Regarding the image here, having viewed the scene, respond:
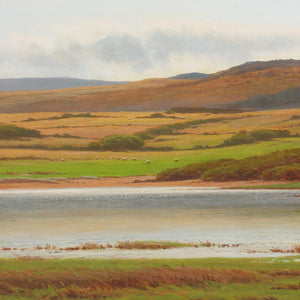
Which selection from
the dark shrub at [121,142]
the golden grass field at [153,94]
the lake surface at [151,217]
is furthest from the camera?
the golden grass field at [153,94]

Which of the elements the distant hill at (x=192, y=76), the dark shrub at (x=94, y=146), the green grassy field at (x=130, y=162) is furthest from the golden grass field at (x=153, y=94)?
the green grassy field at (x=130, y=162)

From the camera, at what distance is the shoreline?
1192 inches

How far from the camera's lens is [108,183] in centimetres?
3155

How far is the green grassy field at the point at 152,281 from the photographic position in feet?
22.2

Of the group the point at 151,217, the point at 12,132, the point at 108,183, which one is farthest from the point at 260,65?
the point at 151,217

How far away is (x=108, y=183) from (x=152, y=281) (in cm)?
2430

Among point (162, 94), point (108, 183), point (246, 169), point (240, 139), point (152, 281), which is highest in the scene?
point (162, 94)

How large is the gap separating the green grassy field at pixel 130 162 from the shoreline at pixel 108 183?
0.44 meters

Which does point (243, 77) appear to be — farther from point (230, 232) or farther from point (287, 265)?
point (287, 265)

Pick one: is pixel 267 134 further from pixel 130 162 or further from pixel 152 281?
pixel 152 281

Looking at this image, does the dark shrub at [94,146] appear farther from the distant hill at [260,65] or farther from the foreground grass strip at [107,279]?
the foreground grass strip at [107,279]

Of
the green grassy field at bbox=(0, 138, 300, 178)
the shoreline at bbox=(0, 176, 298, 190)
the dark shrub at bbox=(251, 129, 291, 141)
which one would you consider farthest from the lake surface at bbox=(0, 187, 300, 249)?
the dark shrub at bbox=(251, 129, 291, 141)

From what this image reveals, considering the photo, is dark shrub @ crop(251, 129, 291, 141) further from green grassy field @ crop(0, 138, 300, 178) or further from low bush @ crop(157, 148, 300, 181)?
low bush @ crop(157, 148, 300, 181)

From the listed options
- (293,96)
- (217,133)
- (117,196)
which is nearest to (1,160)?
(117,196)
